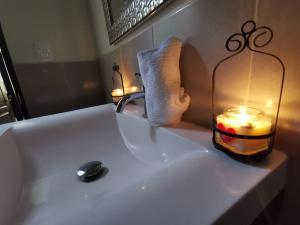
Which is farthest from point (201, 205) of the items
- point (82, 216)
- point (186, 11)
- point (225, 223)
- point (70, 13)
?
point (70, 13)

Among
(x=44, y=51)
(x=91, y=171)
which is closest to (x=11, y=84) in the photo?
(x=44, y=51)

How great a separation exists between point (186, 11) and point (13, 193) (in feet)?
2.29

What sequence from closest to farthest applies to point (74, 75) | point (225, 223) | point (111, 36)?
point (225, 223)
point (111, 36)
point (74, 75)

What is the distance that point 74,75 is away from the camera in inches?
50.9

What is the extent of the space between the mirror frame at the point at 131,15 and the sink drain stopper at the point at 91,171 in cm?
55

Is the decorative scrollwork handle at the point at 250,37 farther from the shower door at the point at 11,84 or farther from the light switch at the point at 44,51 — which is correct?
the shower door at the point at 11,84

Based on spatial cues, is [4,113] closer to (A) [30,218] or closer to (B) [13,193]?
(B) [13,193]

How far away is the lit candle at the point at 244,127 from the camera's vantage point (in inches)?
10.4

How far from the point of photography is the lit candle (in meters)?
0.26

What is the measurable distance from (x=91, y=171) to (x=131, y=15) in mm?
620

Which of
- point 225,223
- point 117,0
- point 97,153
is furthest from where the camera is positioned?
point 117,0

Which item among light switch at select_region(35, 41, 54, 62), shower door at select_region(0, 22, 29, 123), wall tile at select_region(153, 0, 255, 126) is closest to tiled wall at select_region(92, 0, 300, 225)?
wall tile at select_region(153, 0, 255, 126)

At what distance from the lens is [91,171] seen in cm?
55

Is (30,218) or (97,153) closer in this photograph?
(30,218)
